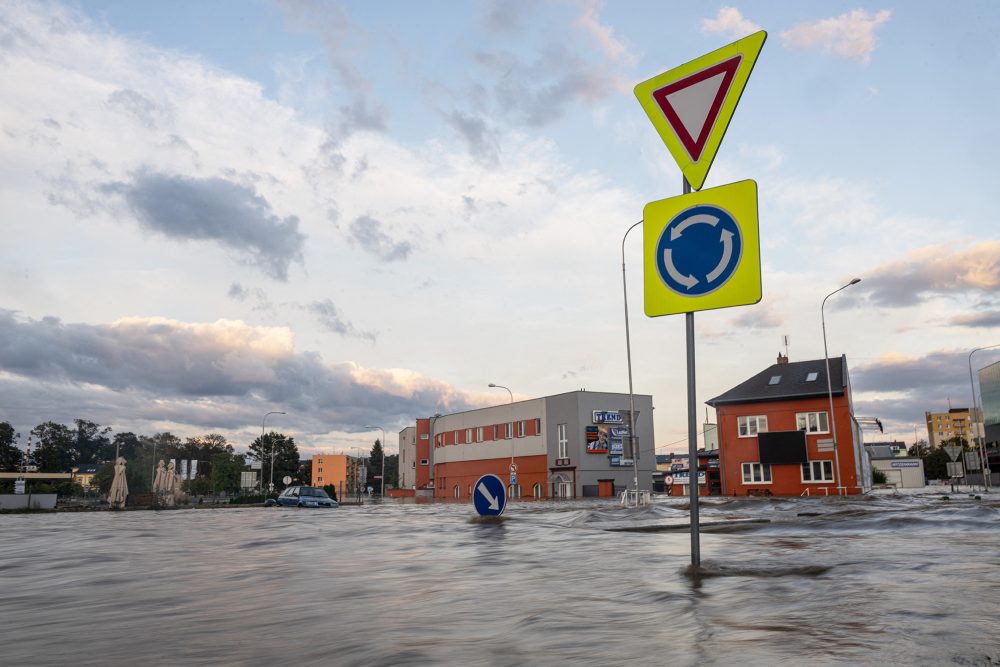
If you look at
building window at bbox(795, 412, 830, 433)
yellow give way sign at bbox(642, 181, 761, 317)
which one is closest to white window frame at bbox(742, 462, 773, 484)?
building window at bbox(795, 412, 830, 433)

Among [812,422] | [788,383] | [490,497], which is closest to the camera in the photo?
[490,497]

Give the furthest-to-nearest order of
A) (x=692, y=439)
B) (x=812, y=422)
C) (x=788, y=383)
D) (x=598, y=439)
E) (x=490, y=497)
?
(x=598, y=439) < (x=788, y=383) < (x=812, y=422) < (x=490, y=497) < (x=692, y=439)

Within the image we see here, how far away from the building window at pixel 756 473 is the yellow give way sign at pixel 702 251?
51.4 meters

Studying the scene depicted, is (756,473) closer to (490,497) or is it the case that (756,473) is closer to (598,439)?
(598,439)

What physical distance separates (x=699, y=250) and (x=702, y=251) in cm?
3

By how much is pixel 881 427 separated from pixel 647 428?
20352mm

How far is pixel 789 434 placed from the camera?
51.9 meters

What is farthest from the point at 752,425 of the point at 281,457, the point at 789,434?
the point at 281,457

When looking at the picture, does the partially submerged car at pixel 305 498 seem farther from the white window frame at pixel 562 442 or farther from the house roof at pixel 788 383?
the house roof at pixel 788 383

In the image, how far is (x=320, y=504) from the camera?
1554 inches

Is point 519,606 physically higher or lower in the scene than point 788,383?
lower

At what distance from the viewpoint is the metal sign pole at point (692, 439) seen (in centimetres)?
533

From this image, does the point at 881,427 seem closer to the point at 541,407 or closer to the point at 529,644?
the point at 541,407

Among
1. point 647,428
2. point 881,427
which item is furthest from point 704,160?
point 647,428
